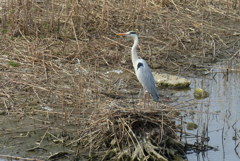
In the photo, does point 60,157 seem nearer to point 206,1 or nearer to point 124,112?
point 124,112

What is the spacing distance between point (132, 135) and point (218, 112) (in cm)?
230

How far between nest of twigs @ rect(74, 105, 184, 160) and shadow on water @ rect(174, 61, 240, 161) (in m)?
0.44

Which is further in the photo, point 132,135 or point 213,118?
point 213,118

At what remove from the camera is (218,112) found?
858 cm

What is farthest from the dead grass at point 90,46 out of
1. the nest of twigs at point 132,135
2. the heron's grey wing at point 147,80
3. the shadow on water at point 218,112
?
the shadow on water at point 218,112

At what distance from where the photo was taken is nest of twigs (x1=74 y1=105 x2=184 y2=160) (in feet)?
21.7

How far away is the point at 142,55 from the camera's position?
10.8 m

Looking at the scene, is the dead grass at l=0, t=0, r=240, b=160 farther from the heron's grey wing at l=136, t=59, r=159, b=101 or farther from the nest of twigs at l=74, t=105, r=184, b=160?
the nest of twigs at l=74, t=105, r=184, b=160

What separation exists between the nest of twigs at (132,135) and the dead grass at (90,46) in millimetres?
506

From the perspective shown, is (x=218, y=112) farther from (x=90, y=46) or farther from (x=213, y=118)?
(x=90, y=46)

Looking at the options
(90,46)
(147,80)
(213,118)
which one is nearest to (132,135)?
(147,80)

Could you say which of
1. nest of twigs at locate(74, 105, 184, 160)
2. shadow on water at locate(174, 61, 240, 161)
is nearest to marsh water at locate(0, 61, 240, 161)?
shadow on water at locate(174, 61, 240, 161)

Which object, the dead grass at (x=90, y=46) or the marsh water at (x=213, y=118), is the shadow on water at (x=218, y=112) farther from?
the dead grass at (x=90, y=46)

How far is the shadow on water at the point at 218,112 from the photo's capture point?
721 centimetres
